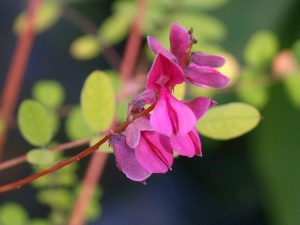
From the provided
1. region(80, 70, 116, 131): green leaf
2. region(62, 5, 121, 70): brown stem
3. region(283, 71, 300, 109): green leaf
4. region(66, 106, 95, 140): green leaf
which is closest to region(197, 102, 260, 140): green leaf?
region(80, 70, 116, 131): green leaf

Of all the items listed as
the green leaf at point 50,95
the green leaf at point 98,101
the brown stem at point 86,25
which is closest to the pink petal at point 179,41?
the green leaf at point 98,101

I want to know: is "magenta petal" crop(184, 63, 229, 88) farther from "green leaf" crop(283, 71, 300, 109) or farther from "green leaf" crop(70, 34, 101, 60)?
"green leaf" crop(70, 34, 101, 60)

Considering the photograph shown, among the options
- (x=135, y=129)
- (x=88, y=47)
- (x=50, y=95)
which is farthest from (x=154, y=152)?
(x=88, y=47)

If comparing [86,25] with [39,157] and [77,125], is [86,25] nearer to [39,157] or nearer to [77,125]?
[77,125]

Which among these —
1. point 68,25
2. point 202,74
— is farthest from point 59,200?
point 68,25

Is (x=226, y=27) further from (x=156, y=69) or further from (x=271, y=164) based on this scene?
(x=156, y=69)

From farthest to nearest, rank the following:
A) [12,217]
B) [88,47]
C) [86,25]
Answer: [86,25], [88,47], [12,217]
